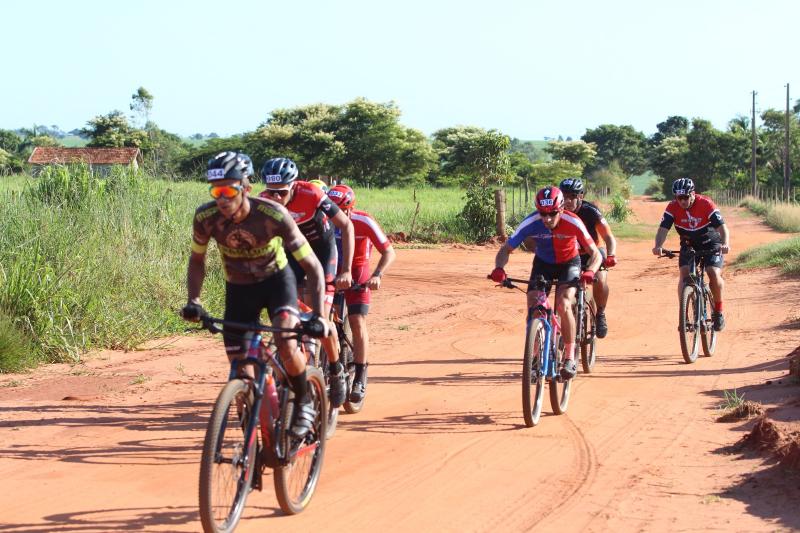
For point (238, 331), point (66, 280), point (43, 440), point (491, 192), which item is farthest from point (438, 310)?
point (491, 192)

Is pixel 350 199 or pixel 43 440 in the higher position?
pixel 350 199

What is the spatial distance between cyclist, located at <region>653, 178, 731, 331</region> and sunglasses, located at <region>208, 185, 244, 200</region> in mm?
7360

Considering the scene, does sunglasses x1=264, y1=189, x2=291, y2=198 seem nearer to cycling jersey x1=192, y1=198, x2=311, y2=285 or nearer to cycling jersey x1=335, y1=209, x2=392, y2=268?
cycling jersey x1=335, y1=209, x2=392, y2=268

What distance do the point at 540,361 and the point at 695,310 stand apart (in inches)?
157

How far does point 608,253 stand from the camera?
10875 mm

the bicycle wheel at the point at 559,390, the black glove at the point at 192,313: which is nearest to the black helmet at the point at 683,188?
the bicycle wheel at the point at 559,390

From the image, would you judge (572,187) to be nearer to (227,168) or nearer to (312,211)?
(312,211)

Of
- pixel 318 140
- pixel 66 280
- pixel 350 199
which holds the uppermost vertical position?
pixel 318 140

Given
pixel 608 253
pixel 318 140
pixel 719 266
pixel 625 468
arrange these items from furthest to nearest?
pixel 318 140, pixel 719 266, pixel 608 253, pixel 625 468

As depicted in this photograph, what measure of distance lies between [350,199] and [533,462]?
286 centimetres

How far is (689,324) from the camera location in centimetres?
1178

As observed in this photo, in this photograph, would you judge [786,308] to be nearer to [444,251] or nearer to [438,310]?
[438,310]

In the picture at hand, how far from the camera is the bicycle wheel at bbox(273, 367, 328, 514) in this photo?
592 centimetres

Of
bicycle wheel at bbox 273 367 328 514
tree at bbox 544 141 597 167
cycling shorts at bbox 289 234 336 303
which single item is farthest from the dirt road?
tree at bbox 544 141 597 167
